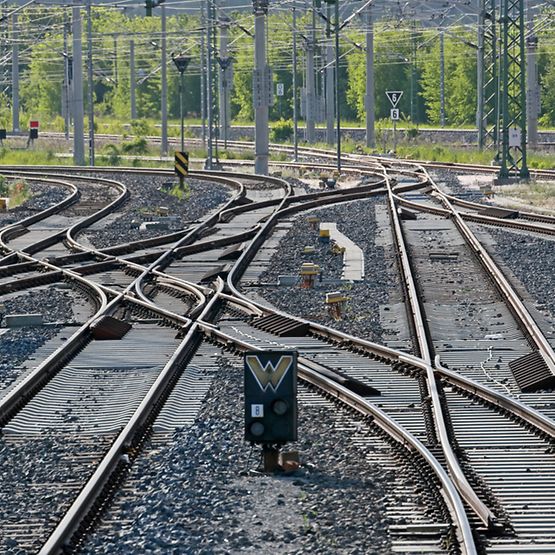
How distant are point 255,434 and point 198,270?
38.9ft

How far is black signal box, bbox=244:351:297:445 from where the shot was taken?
357 inches

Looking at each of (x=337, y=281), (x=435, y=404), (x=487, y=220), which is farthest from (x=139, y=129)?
(x=435, y=404)

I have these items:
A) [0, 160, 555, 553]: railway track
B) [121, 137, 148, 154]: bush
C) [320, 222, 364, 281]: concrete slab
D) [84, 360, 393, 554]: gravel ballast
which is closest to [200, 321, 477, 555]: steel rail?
[0, 160, 555, 553]: railway track

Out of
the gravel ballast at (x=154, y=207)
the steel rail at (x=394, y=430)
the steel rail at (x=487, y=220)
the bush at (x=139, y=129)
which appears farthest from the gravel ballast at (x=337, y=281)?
the bush at (x=139, y=129)

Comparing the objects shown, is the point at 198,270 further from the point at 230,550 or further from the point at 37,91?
the point at 37,91

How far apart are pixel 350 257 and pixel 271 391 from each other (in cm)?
1266

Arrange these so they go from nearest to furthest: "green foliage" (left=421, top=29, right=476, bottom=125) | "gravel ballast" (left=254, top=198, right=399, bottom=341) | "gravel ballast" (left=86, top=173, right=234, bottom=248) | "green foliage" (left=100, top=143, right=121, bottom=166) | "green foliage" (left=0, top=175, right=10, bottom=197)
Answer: "gravel ballast" (left=254, top=198, right=399, bottom=341) → "gravel ballast" (left=86, top=173, right=234, bottom=248) → "green foliage" (left=0, top=175, right=10, bottom=197) → "green foliage" (left=100, top=143, right=121, bottom=166) → "green foliage" (left=421, top=29, right=476, bottom=125)

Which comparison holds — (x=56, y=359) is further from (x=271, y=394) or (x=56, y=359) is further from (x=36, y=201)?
(x=36, y=201)

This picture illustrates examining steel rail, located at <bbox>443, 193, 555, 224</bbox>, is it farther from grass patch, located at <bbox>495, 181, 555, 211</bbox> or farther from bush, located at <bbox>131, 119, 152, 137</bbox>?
bush, located at <bbox>131, 119, 152, 137</bbox>

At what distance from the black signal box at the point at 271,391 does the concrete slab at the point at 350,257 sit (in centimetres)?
980

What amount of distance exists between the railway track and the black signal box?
0.73m

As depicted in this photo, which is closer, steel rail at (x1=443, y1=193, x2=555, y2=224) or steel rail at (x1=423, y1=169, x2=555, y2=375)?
steel rail at (x1=423, y1=169, x2=555, y2=375)

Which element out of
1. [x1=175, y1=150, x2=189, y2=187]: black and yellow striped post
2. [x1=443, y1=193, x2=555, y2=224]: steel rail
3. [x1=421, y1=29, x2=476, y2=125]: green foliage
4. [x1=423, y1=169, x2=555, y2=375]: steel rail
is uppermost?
[x1=421, y1=29, x2=476, y2=125]: green foliage

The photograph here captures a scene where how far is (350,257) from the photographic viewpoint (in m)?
21.7
